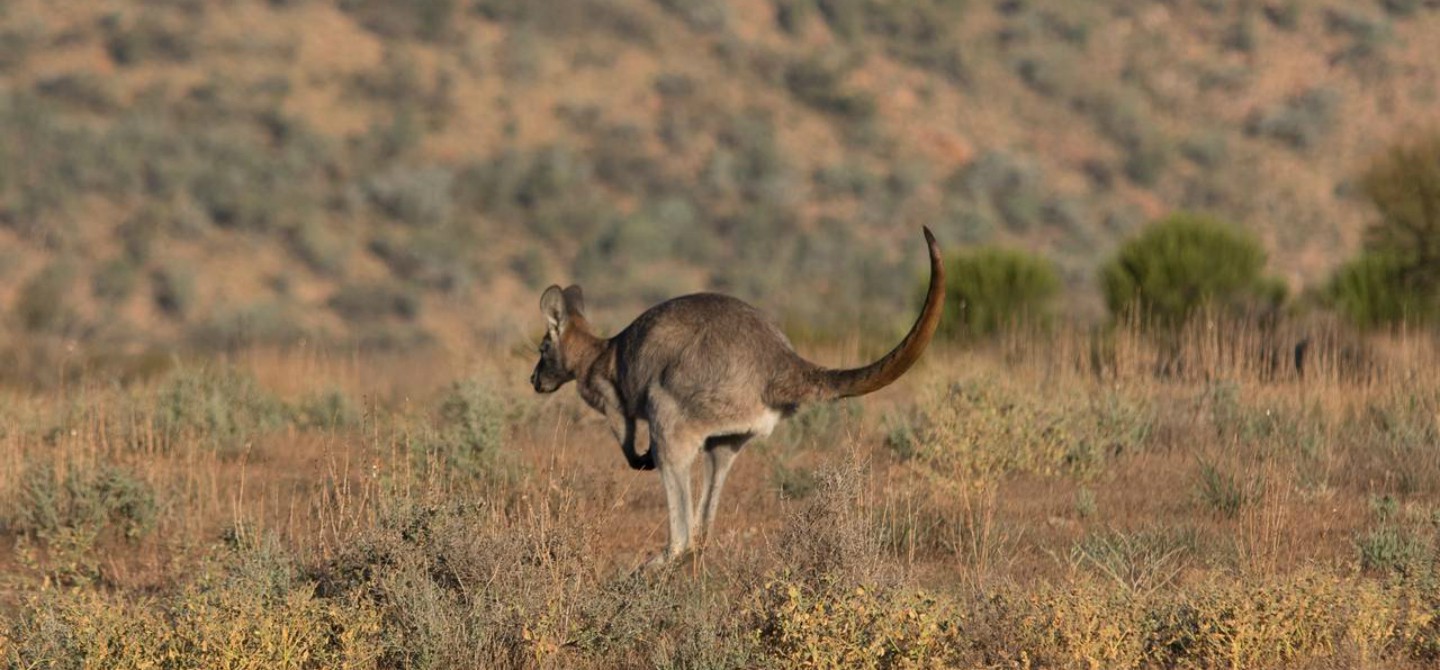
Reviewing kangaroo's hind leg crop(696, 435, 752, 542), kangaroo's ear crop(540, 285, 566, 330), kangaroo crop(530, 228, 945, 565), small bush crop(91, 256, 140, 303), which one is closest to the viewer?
kangaroo crop(530, 228, 945, 565)

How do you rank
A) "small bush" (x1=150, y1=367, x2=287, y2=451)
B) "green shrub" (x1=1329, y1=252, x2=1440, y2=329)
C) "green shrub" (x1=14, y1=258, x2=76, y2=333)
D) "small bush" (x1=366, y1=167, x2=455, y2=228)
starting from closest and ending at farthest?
1. "small bush" (x1=150, y1=367, x2=287, y2=451)
2. "green shrub" (x1=1329, y1=252, x2=1440, y2=329)
3. "green shrub" (x1=14, y1=258, x2=76, y2=333)
4. "small bush" (x1=366, y1=167, x2=455, y2=228)

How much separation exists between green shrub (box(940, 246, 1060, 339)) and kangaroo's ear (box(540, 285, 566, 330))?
12.5 metres

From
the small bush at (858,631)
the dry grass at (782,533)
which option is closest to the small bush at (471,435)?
the dry grass at (782,533)

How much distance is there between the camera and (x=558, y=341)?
9484mm

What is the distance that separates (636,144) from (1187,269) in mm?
20962

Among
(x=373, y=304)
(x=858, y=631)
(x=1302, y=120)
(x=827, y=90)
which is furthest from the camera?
(x=827, y=90)

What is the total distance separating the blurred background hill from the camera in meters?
35.8

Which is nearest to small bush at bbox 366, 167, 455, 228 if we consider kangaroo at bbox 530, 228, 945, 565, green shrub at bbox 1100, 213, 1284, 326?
green shrub at bbox 1100, 213, 1284, 326

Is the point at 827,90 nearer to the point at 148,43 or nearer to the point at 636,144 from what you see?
the point at 636,144

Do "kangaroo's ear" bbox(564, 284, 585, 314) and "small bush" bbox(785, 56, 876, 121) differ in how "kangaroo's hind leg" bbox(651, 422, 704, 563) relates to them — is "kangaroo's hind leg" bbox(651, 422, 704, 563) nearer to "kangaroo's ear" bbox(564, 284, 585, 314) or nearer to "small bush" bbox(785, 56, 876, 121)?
"kangaroo's ear" bbox(564, 284, 585, 314)

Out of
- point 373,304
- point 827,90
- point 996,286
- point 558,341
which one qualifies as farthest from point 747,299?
point 558,341

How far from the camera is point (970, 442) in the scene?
1139 centimetres

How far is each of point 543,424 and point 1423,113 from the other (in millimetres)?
35041

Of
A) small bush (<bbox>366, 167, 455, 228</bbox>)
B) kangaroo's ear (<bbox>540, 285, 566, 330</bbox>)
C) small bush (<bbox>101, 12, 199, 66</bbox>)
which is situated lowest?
kangaroo's ear (<bbox>540, 285, 566, 330</bbox>)
